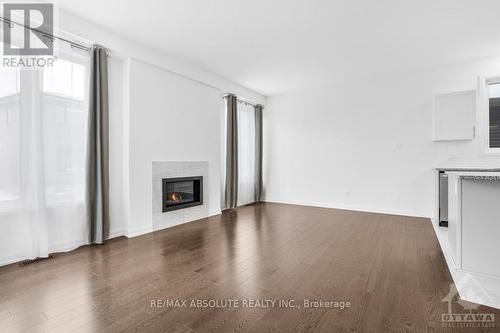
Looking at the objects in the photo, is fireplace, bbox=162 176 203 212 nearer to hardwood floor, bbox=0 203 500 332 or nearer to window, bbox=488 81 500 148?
hardwood floor, bbox=0 203 500 332

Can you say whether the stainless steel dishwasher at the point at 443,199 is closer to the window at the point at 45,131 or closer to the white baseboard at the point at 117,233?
the white baseboard at the point at 117,233

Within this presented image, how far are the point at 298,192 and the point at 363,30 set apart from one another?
3.85 metres

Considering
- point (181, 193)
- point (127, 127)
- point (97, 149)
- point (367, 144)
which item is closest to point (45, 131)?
point (97, 149)

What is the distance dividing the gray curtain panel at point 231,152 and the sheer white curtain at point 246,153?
40 centimetres

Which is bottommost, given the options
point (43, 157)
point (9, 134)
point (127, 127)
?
point (43, 157)

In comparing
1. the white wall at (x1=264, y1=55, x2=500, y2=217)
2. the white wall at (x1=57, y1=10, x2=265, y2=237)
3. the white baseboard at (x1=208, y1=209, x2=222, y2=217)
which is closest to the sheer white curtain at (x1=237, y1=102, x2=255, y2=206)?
the white wall at (x1=264, y1=55, x2=500, y2=217)

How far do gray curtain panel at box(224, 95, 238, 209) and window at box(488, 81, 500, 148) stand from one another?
15.3ft

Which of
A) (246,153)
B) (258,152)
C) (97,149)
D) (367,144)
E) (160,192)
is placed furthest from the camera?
(258,152)

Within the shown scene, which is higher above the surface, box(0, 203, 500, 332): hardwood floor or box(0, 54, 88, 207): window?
box(0, 54, 88, 207): window

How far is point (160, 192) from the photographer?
404 centimetres

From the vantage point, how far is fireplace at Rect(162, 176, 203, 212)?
414cm

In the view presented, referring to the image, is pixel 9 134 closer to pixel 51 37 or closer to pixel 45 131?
pixel 45 131

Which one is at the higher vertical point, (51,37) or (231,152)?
(51,37)

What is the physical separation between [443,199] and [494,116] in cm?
172
